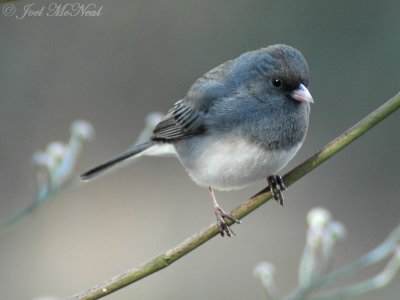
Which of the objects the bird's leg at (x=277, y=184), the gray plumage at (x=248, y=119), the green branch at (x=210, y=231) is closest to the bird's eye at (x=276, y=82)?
the gray plumage at (x=248, y=119)

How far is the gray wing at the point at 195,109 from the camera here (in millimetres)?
2695

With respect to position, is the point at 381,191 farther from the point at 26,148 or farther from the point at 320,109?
the point at 26,148

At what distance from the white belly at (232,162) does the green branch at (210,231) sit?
50 centimetres

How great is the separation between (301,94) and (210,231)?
851mm

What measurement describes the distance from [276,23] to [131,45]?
3.77ft

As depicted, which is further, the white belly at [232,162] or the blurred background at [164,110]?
the blurred background at [164,110]

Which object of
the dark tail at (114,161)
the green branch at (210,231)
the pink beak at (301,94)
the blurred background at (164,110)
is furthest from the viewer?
the blurred background at (164,110)

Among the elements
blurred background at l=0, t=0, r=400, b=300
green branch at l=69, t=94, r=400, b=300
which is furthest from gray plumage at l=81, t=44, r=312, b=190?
blurred background at l=0, t=0, r=400, b=300

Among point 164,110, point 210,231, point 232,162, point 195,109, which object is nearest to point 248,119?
point 232,162

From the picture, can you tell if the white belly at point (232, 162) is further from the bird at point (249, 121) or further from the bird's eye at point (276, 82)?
the bird's eye at point (276, 82)

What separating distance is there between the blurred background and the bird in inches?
93.0

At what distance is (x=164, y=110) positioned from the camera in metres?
5.55

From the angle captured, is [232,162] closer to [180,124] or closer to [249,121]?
[249,121]

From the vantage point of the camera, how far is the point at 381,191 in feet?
17.8
